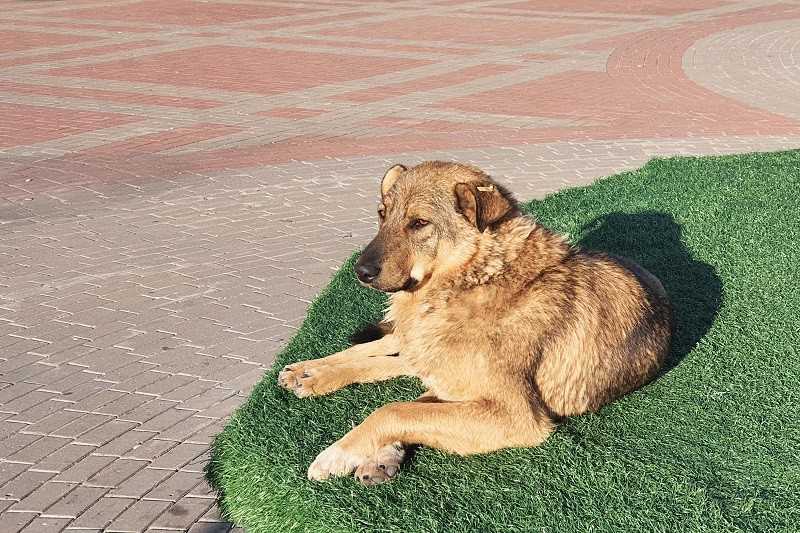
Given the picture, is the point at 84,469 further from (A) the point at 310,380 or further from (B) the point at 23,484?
(A) the point at 310,380

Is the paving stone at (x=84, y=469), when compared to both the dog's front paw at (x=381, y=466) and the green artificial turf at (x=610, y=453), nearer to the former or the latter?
the green artificial turf at (x=610, y=453)

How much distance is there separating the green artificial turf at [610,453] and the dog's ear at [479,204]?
1.13 metres

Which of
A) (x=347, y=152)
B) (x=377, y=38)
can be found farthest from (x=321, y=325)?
(x=377, y=38)

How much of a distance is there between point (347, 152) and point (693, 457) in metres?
8.04

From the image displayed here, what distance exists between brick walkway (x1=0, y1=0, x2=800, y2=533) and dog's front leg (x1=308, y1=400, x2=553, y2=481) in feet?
2.26

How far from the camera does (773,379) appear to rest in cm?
545

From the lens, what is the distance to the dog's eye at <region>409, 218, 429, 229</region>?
4.51 metres

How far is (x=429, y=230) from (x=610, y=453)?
1403 mm

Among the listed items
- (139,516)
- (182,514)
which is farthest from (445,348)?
(139,516)

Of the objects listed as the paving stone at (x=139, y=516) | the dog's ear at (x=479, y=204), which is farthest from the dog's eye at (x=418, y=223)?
the paving stone at (x=139, y=516)

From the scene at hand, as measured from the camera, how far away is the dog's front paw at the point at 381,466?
439 centimetres

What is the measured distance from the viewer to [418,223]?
452cm

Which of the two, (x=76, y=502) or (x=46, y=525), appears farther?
(x=76, y=502)

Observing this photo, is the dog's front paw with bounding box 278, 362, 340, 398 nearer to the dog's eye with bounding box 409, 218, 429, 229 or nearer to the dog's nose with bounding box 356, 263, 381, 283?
the dog's nose with bounding box 356, 263, 381, 283
